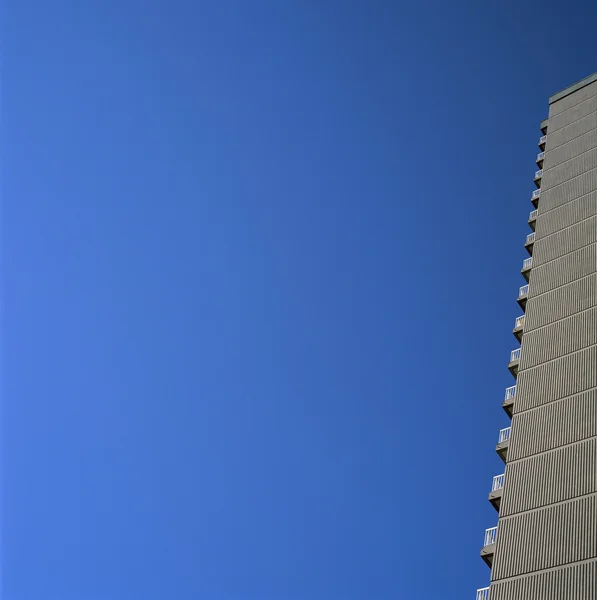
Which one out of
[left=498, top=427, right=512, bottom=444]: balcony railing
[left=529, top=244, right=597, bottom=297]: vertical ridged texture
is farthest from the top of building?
[left=498, top=427, right=512, bottom=444]: balcony railing

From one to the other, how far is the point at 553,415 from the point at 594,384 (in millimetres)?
2306

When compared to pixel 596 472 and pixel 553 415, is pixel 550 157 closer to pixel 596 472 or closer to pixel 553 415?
pixel 553 415

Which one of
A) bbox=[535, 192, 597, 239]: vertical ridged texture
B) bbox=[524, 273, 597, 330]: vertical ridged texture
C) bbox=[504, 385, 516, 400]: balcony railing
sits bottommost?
bbox=[504, 385, 516, 400]: balcony railing

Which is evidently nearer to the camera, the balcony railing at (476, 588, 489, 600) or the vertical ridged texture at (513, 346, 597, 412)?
the balcony railing at (476, 588, 489, 600)

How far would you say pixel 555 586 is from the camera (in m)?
25.9

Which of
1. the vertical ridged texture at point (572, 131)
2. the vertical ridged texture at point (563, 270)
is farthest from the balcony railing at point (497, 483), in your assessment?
the vertical ridged texture at point (572, 131)

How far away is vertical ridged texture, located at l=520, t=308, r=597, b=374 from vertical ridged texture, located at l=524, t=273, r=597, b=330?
49cm

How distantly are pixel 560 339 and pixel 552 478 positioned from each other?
8.97 meters

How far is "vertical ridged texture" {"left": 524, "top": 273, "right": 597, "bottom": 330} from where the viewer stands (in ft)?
123

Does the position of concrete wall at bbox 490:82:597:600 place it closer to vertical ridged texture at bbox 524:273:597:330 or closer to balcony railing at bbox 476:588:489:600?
vertical ridged texture at bbox 524:273:597:330

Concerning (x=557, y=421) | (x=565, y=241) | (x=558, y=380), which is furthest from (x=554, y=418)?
(x=565, y=241)

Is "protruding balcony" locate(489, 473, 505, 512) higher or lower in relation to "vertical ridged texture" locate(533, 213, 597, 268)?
lower

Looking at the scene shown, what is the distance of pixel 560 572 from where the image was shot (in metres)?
26.2

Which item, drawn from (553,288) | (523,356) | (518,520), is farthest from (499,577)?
(553,288)
